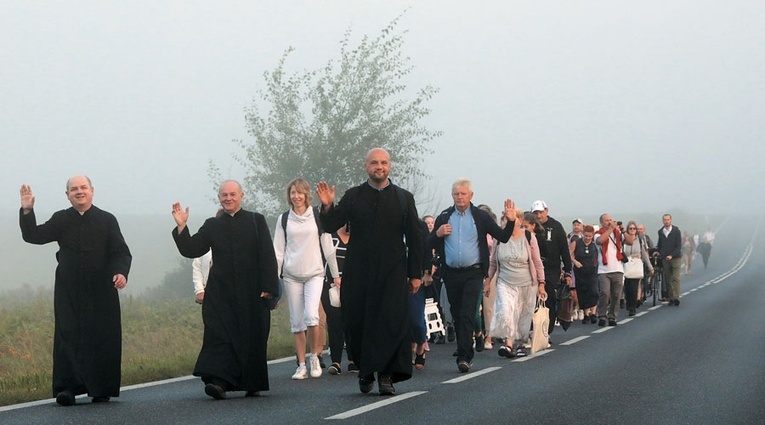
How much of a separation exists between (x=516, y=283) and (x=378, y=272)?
557cm

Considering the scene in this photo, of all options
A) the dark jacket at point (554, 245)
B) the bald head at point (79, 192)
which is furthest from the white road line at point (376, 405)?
the dark jacket at point (554, 245)

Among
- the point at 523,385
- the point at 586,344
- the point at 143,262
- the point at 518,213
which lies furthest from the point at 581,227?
the point at 143,262

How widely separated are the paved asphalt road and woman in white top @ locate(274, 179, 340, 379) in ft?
1.64

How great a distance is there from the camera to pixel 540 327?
17.3m

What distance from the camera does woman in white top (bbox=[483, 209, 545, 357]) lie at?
1680 cm

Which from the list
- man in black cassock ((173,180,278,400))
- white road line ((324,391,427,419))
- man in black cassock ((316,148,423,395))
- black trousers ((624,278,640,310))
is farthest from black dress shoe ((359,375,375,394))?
black trousers ((624,278,640,310))

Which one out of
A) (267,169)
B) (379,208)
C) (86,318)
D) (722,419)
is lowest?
(722,419)

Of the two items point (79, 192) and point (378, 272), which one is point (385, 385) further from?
point (79, 192)

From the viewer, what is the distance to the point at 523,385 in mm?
12594

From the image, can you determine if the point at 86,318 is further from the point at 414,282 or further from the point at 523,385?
the point at 523,385

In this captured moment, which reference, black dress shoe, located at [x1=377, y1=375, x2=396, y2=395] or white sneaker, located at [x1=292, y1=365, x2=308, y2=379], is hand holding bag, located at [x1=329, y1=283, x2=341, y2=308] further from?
black dress shoe, located at [x1=377, y1=375, x2=396, y2=395]

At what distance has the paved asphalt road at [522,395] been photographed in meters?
9.98

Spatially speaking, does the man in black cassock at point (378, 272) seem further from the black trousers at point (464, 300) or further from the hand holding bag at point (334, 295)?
the hand holding bag at point (334, 295)

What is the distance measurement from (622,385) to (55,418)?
5290mm
